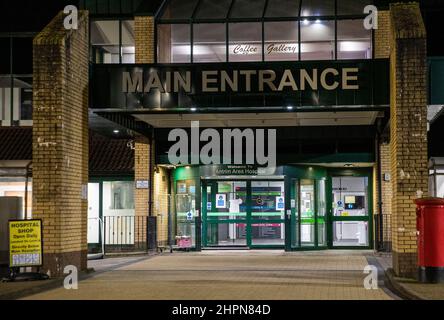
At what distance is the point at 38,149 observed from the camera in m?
15.5

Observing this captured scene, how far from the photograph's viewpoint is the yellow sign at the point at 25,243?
47.1 ft

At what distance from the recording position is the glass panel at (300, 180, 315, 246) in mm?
25078

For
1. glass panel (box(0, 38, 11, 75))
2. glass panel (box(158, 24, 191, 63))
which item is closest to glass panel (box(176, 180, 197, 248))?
glass panel (box(158, 24, 191, 63))

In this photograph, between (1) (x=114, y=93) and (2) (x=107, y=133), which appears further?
(2) (x=107, y=133)

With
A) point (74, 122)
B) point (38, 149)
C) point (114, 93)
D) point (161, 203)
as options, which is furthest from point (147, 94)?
point (161, 203)

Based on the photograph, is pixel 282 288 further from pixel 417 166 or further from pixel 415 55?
pixel 415 55

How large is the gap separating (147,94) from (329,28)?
6.40m

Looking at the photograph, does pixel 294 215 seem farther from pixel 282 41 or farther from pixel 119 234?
pixel 282 41

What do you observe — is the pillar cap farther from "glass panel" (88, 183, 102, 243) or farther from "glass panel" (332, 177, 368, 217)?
"glass panel" (88, 183, 102, 243)

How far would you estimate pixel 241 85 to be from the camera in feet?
58.1

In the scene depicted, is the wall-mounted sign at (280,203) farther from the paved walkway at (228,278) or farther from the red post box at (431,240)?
the red post box at (431,240)

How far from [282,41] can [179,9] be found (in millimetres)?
3304

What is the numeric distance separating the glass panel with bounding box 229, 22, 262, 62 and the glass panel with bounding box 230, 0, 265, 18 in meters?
0.28

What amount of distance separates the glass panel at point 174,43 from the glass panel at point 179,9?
268mm
